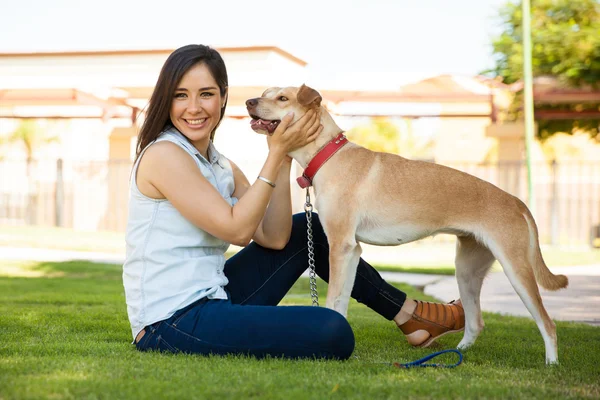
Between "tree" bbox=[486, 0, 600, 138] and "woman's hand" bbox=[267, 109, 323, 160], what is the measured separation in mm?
16311

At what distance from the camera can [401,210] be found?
431 cm

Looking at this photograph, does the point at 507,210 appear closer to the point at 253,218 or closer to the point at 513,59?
the point at 253,218

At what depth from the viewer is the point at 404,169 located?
4.38 meters

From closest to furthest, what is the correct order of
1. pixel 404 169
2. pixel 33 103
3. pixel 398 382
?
pixel 398 382, pixel 404 169, pixel 33 103

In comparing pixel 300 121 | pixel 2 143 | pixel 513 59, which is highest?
pixel 513 59

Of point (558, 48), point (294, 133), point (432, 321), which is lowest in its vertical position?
point (432, 321)

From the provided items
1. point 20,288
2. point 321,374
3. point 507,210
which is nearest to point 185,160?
point 321,374

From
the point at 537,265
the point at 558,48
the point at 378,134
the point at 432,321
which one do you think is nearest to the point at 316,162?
the point at 432,321

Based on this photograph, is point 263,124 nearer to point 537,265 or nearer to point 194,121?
point 194,121

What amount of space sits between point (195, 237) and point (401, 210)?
1.36 metres

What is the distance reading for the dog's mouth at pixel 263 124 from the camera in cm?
423

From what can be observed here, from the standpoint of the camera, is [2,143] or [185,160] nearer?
[185,160]

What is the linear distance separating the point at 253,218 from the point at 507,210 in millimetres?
1552

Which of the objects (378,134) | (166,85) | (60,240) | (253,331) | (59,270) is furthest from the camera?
(378,134)
